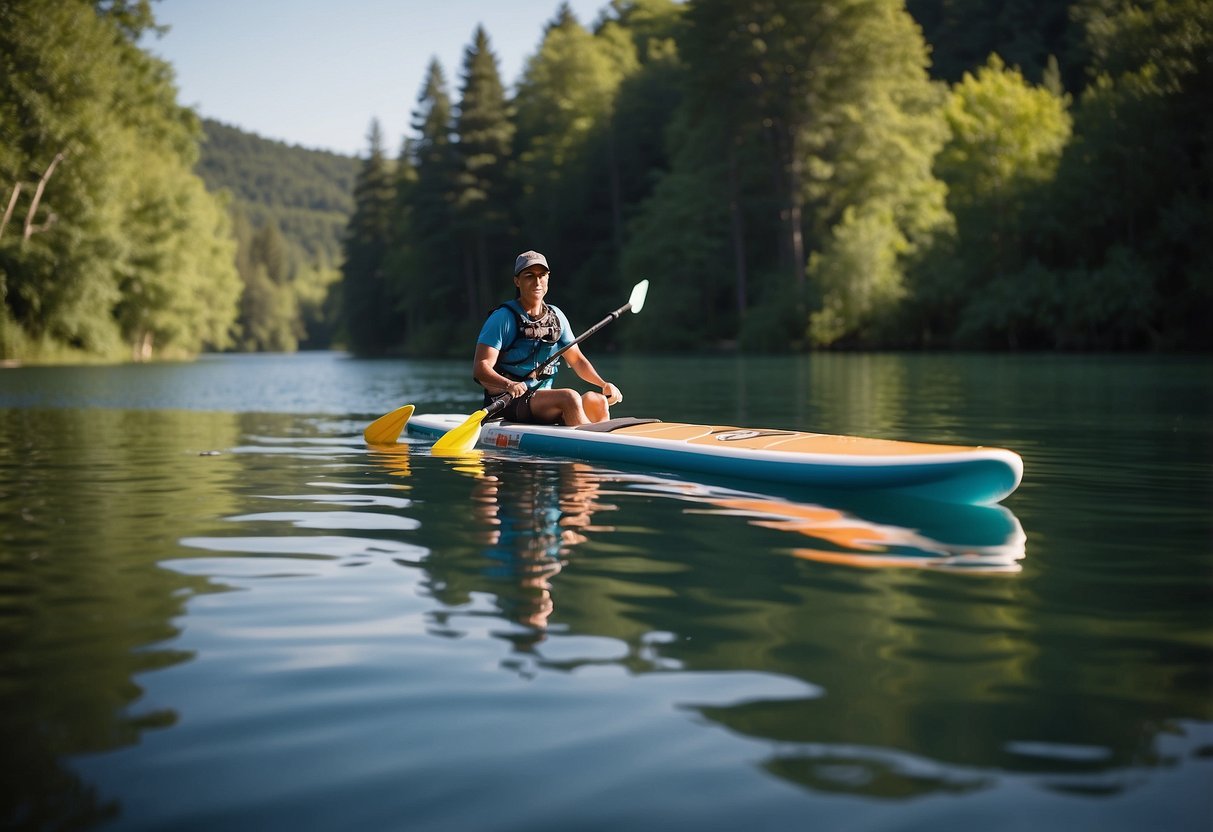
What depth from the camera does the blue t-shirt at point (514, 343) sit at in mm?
8289

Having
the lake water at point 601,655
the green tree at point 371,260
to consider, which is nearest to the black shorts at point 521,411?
the lake water at point 601,655

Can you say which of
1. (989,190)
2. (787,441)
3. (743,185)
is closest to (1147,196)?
(989,190)

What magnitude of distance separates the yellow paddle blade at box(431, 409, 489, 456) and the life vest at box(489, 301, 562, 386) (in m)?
0.41

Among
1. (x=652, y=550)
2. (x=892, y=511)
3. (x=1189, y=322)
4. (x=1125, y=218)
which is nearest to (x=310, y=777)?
(x=652, y=550)

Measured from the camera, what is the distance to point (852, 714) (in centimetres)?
271

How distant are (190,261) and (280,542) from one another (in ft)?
117

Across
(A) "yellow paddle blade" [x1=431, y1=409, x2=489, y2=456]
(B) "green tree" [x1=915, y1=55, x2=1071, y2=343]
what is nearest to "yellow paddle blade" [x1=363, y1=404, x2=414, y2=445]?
(A) "yellow paddle blade" [x1=431, y1=409, x2=489, y2=456]

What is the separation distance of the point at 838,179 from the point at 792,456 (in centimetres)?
3261

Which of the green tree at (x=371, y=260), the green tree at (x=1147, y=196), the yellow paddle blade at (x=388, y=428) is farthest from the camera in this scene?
the green tree at (x=371, y=260)

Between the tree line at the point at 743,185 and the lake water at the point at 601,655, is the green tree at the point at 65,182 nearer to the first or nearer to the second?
the tree line at the point at 743,185

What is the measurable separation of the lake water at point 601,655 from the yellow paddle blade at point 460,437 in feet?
4.44

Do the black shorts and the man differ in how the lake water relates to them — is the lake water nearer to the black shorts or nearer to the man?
the man

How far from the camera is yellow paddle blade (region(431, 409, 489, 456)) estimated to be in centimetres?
854

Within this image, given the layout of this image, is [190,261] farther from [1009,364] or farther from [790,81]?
[1009,364]
